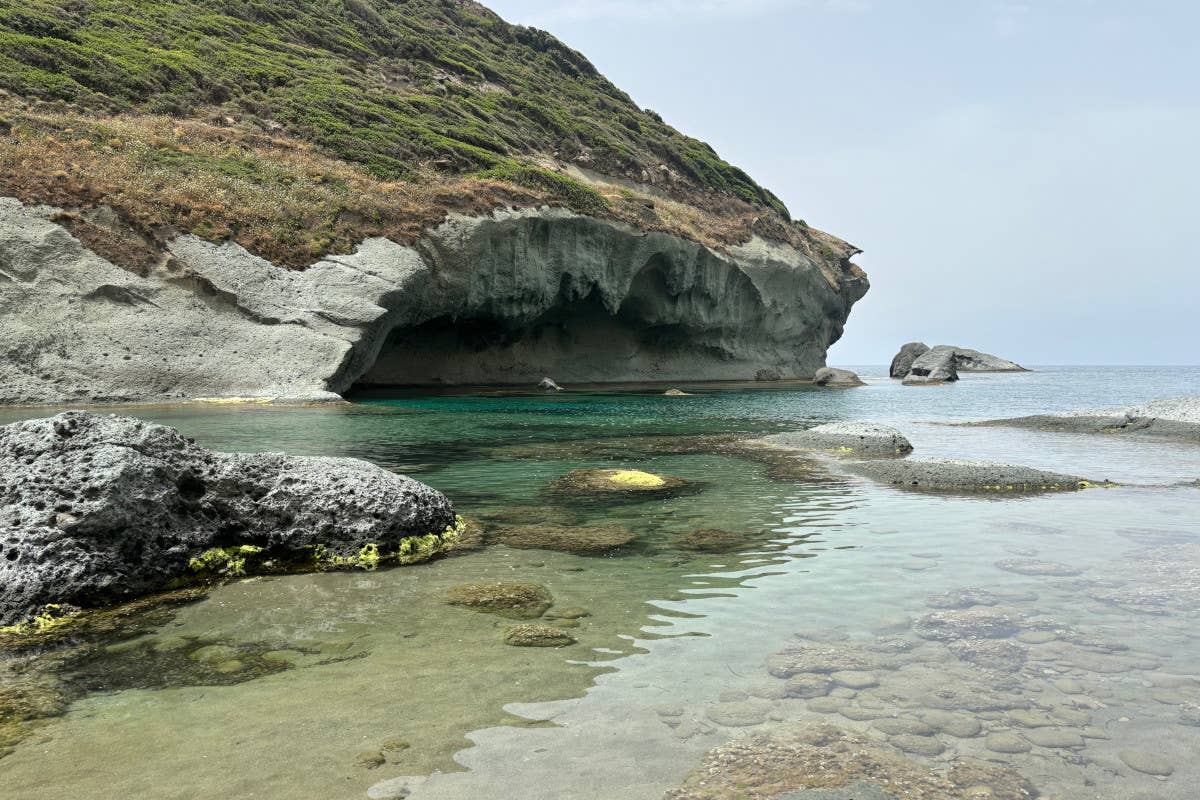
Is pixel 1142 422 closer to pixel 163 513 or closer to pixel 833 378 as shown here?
pixel 163 513


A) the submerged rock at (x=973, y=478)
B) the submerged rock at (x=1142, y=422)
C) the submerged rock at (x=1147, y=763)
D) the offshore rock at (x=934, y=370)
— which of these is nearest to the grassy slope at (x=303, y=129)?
the offshore rock at (x=934, y=370)

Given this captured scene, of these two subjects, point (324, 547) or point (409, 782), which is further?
point (324, 547)

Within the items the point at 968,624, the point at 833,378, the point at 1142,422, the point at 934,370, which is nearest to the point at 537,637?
the point at 968,624

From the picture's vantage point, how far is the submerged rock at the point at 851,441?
1784 cm

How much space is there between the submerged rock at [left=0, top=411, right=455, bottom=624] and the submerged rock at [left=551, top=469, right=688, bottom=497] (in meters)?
3.52

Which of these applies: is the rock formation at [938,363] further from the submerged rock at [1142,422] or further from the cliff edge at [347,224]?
the submerged rock at [1142,422]

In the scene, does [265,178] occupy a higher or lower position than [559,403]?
higher

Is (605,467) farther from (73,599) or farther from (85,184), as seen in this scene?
(85,184)

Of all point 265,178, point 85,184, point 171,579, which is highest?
point 265,178

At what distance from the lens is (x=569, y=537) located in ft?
29.5

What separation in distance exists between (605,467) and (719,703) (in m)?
10.7

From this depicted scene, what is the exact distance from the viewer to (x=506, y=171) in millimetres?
47312

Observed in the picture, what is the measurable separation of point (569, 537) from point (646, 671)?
4138 millimetres

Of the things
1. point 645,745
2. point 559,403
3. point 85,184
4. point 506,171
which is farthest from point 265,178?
point 645,745
